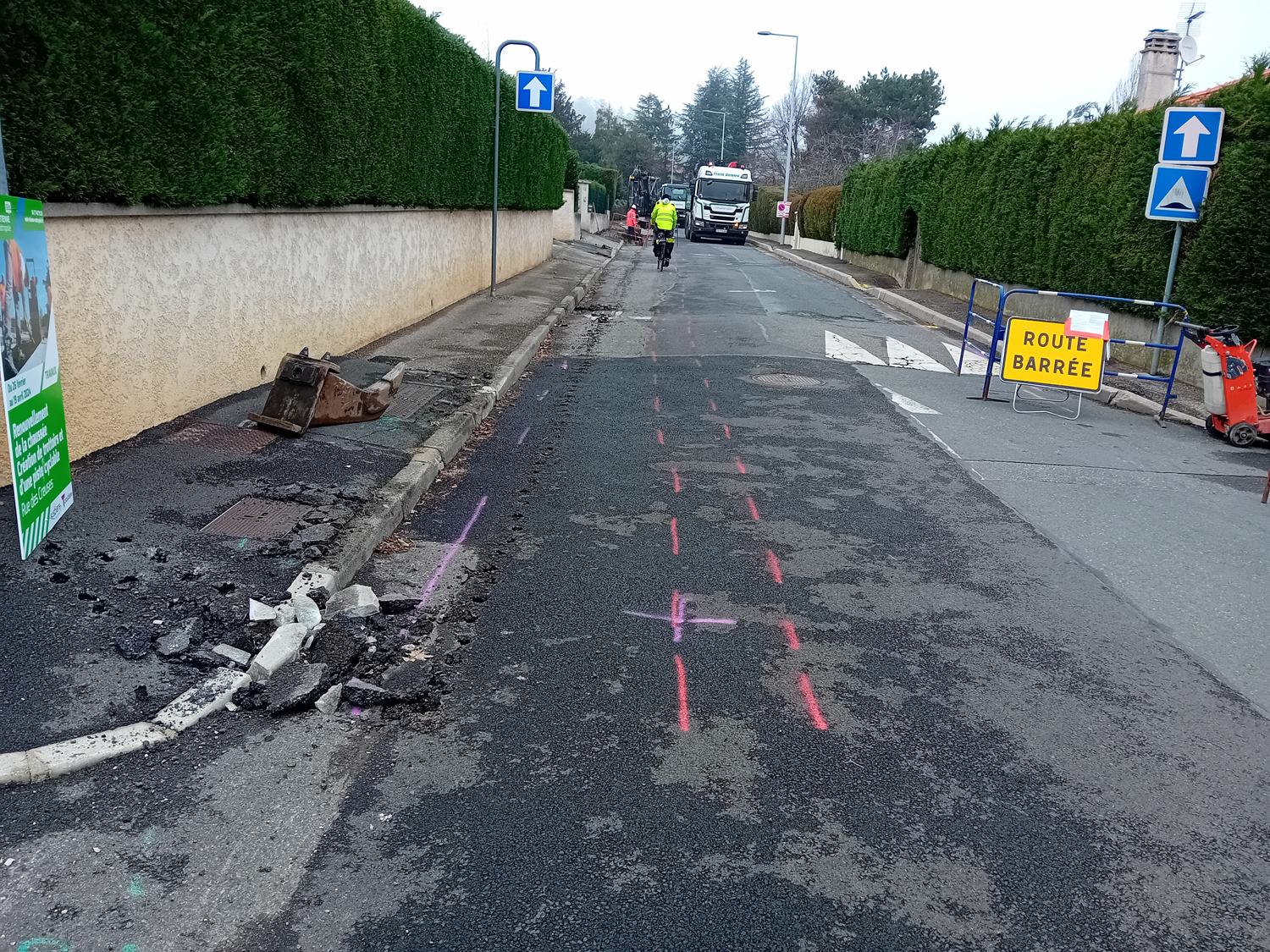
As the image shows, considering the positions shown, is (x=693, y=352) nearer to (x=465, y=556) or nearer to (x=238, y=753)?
(x=465, y=556)

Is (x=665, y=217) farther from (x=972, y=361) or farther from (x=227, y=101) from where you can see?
(x=227, y=101)

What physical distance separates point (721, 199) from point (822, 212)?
716 centimetres

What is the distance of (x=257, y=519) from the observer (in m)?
5.59

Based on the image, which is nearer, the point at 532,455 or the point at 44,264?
the point at 44,264

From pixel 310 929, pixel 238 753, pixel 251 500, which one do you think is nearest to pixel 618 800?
pixel 310 929

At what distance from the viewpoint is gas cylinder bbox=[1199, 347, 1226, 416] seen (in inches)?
388

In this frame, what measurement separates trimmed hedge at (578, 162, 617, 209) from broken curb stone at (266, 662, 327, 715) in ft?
152

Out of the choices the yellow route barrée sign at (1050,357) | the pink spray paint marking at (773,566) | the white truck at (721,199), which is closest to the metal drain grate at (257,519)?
the pink spray paint marking at (773,566)

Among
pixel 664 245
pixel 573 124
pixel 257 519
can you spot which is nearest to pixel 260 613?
pixel 257 519

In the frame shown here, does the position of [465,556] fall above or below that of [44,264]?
below

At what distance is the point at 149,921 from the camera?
8.92ft

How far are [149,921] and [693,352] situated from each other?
37.5 ft

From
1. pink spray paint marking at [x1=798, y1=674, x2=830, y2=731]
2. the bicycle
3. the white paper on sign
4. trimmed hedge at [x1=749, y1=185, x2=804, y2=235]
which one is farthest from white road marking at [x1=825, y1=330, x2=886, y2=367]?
trimmed hedge at [x1=749, y1=185, x2=804, y2=235]

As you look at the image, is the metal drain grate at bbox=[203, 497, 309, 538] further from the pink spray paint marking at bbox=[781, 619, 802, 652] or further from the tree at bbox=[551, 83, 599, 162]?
the tree at bbox=[551, 83, 599, 162]
